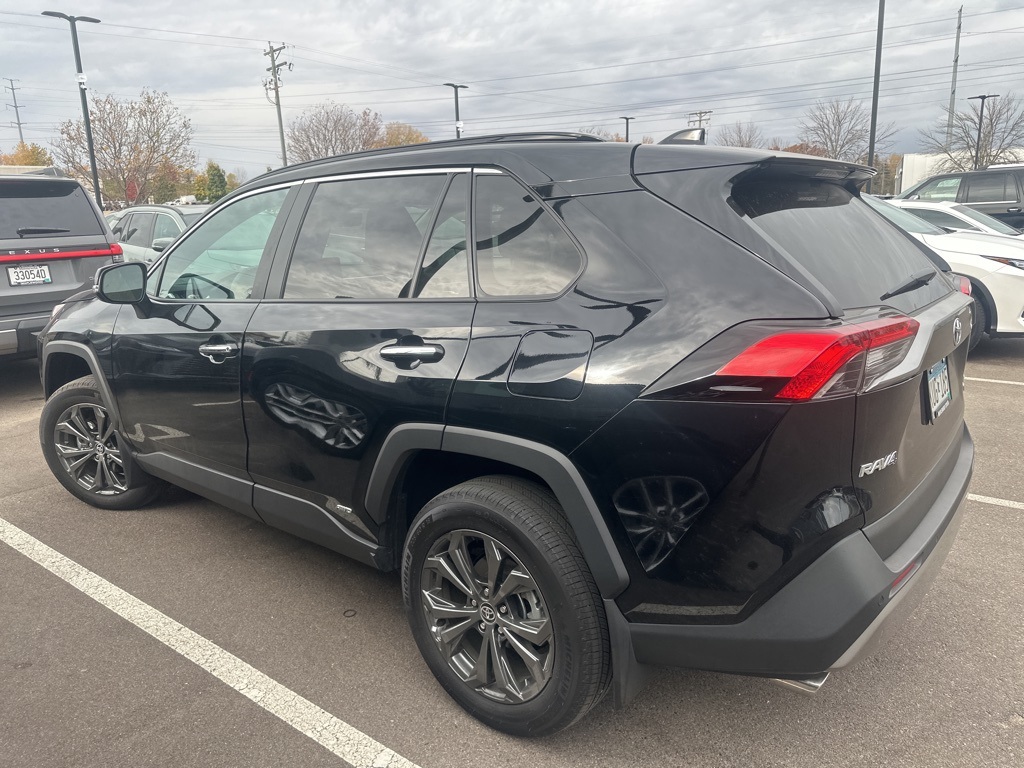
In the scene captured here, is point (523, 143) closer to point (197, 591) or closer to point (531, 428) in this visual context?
point (531, 428)

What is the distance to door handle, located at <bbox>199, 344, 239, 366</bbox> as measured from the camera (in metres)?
2.99

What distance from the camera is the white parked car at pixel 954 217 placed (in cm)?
829

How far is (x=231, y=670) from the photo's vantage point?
108 inches

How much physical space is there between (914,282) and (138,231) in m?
10.4

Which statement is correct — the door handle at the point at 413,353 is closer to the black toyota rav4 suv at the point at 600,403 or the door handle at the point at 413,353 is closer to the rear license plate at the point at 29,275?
the black toyota rav4 suv at the point at 600,403

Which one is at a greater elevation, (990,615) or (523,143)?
(523,143)

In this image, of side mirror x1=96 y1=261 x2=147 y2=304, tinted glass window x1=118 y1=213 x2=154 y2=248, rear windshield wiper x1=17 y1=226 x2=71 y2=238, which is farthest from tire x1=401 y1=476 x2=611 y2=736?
tinted glass window x1=118 y1=213 x2=154 y2=248

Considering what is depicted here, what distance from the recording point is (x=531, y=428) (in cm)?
211

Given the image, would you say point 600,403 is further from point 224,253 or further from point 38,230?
point 38,230

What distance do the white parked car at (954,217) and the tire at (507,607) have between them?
784 cm

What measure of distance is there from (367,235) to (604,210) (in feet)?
3.30

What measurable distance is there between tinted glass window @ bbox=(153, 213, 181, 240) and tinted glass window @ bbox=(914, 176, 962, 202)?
1132 centimetres

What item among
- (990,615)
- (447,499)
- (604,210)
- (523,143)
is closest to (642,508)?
(447,499)

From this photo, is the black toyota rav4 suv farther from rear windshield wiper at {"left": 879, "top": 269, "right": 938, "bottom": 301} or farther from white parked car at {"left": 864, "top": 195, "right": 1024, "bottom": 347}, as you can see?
white parked car at {"left": 864, "top": 195, "right": 1024, "bottom": 347}
